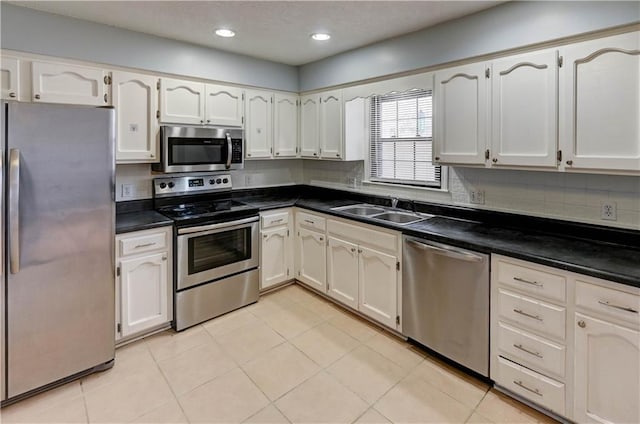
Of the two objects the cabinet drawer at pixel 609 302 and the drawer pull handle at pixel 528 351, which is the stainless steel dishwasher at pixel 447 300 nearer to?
the drawer pull handle at pixel 528 351

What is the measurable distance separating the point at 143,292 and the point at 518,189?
2.90m

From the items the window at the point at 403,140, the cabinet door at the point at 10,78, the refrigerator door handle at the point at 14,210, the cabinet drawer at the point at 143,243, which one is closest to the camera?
the refrigerator door handle at the point at 14,210

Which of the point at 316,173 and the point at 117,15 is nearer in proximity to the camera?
the point at 117,15

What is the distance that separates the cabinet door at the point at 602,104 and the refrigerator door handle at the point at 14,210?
308 cm

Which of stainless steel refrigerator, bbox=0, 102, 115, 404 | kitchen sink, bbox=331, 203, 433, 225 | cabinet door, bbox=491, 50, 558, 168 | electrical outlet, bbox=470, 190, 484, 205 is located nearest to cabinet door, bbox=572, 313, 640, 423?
cabinet door, bbox=491, 50, 558, 168

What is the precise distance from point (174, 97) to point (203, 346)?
2103 mm

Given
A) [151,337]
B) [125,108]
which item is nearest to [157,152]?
[125,108]

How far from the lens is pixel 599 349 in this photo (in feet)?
5.87

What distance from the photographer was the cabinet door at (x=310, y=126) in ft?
13.0

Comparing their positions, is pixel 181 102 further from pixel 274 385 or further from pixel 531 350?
pixel 531 350

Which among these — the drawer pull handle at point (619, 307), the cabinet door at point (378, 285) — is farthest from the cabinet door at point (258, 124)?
the drawer pull handle at point (619, 307)

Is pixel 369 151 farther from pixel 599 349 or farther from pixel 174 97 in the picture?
pixel 599 349

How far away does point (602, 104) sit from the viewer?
6.50 feet

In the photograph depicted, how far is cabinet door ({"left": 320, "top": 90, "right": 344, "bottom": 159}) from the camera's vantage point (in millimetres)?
3691
